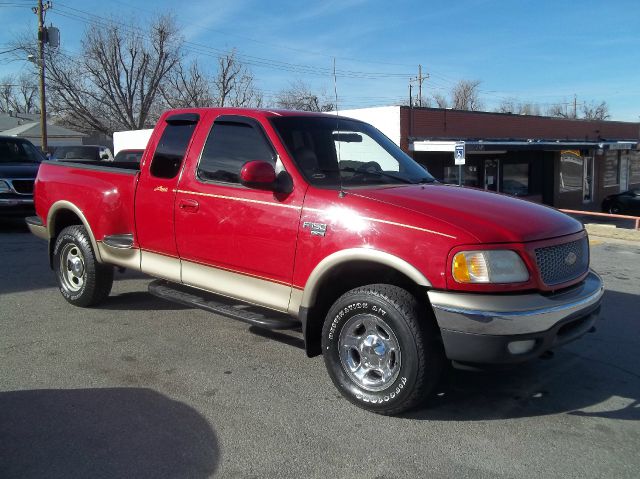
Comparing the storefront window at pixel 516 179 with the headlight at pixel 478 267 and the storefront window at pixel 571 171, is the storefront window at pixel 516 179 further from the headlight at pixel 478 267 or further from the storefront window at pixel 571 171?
the headlight at pixel 478 267

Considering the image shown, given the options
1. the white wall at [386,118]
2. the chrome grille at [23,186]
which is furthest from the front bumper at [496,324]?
the white wall at [386,118]

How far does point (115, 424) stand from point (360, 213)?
2.02m

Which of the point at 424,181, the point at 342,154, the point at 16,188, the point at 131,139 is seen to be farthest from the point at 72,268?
the point at 131,139

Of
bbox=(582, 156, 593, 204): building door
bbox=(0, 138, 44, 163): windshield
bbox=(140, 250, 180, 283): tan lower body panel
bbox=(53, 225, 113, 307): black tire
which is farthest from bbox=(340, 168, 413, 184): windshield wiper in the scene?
bbox=(582, 156, 593, 204): building door

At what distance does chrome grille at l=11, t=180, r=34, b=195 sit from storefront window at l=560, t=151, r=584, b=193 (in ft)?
86.3

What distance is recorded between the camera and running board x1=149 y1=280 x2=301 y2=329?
429cm

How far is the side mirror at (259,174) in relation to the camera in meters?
4.02

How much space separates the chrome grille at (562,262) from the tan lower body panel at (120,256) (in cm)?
351

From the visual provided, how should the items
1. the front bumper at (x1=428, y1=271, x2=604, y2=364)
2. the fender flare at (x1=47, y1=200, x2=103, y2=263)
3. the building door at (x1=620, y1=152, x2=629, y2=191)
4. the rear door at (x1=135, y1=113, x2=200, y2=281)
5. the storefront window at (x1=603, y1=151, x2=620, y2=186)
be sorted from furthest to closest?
1. the building door at (x1=620, y1=152, x2=629, y2=191)
2. the storefront window at (x1=603, y1=151, x2=620, y2=186)
3. the fender flare at (x1=47, y1=200, x2=103, y2=263)
4. the rear door at (x1=135, y1=113, x2=200, y2=281)
5. the front bumper at (x1=428, y1=271, x2=604, y2=364)

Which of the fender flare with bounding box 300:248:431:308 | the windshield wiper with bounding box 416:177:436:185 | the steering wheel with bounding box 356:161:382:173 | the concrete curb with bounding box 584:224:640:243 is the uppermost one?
the steering wheel with bounding box 356:161:382:173

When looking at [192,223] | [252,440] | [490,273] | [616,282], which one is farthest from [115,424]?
[616,282]

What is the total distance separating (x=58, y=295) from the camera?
22.2 feet

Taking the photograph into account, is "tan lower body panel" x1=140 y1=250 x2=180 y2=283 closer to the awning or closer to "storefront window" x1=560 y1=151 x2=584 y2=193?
the awning

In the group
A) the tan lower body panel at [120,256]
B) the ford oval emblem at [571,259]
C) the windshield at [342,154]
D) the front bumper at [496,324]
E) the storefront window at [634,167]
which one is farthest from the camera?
the storefront window at [634,167]
